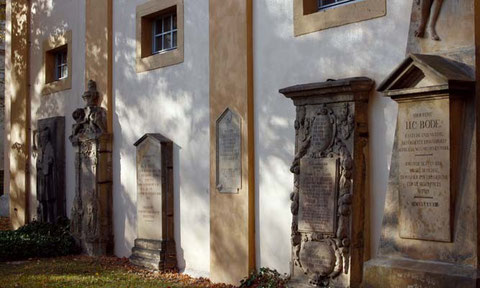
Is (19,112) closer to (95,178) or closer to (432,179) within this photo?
(95,178)

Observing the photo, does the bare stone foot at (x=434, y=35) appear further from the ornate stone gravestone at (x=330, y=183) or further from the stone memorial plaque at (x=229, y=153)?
the stone memorial plaque at (x=229, y=153)

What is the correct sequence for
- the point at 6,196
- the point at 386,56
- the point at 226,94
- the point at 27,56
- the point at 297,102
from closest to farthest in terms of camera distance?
the point at 386,56 < the point at 297,102 < the point at 226,94 < the point at 27,56 < the point at 6,196

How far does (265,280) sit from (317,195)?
4.85 ft

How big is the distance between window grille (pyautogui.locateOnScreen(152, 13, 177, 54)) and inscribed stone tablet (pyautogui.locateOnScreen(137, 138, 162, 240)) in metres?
1.57

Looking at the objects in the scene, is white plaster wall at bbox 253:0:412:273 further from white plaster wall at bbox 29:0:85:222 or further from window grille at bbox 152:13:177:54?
white plaster wall at bbox 29:0:85:222

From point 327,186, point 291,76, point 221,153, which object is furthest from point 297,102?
point 221,153

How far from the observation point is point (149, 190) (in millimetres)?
10758

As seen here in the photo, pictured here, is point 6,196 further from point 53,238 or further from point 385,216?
point 385,216

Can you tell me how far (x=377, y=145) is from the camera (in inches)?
287

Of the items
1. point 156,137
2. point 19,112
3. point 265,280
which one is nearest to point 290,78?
point 265,280

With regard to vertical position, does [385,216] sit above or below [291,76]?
below

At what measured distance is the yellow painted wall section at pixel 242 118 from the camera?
8.89m

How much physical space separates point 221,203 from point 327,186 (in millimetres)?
2210

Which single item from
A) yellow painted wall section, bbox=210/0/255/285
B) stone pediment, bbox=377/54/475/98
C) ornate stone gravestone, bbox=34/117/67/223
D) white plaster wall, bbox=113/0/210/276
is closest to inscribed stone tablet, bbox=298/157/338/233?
yellow painted wall section, bbox=210/0/255/285
